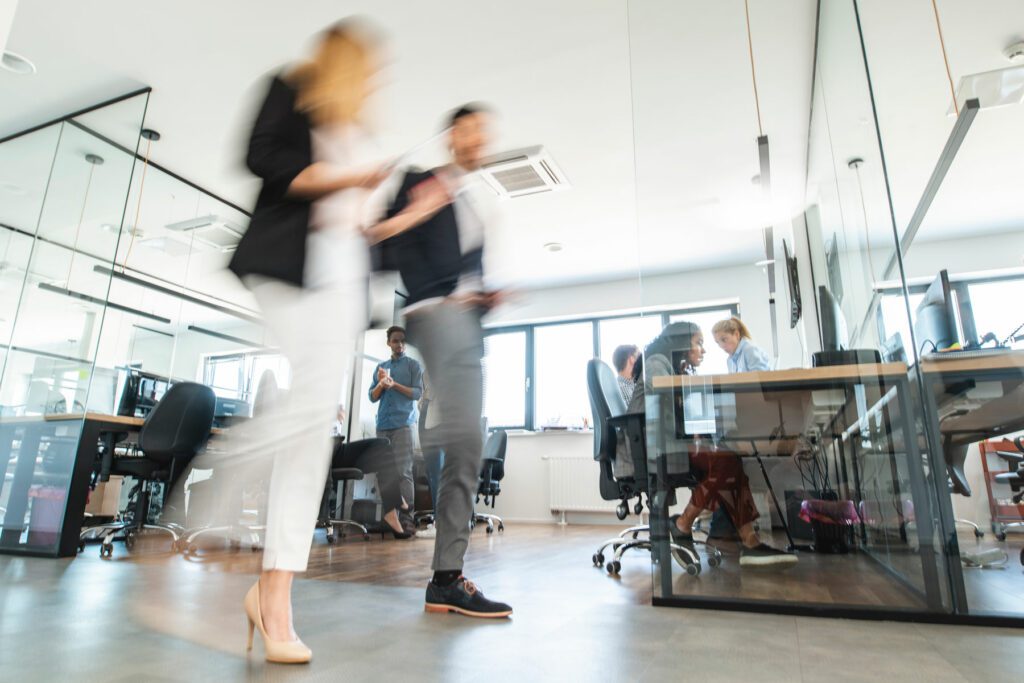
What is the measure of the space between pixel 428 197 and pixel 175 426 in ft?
9.02

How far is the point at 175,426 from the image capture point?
335 cm

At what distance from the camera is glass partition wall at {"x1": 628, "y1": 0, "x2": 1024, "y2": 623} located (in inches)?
64.2

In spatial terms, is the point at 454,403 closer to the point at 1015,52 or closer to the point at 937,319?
the point at 937,319

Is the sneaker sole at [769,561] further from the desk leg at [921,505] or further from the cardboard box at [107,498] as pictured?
the cardboard box at [107,498]

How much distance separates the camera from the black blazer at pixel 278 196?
1117 mm

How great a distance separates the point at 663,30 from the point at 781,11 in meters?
0.58

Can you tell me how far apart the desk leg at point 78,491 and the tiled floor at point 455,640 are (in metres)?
1.08

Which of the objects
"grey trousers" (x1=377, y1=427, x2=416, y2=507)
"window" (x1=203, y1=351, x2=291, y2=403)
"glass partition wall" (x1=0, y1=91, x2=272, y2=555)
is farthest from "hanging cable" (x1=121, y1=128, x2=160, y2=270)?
"grey trousers" (x1=377, y1=427, x2=416, y2=507)

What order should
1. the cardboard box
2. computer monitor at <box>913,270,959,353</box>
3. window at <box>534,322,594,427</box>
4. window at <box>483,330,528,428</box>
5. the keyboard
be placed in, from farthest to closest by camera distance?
1. window at <box>483,330,528,428</box>
2. window at <box>534,322,594,427</box>
3. the cardboard box
4. computer monitor at <box>913,270,959,353</box>
5. the keyboard

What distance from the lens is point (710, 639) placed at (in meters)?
1.26

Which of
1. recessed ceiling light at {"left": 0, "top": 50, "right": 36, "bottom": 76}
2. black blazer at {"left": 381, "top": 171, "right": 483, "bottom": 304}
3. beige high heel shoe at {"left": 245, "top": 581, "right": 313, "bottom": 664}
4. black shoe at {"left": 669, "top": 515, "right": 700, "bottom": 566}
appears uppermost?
recessed ceiling light at {"left": 0, "top": 50, "right": 36, "bottom": 76}

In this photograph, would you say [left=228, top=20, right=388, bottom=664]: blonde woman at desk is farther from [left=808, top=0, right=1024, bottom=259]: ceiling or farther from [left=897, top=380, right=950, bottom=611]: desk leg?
[left=808, top=0, right=1024, bottom=259]: ceiling

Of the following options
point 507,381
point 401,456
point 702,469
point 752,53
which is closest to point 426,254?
point 702,469

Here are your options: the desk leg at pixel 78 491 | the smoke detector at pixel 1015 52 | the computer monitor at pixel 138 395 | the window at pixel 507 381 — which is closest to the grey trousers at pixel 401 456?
the computer monitor at pixel 138 395
